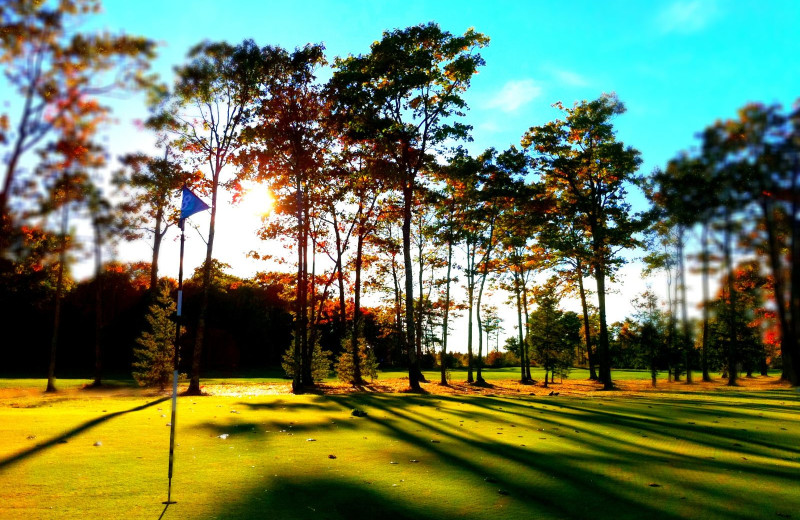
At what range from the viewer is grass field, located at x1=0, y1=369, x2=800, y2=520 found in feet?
18.0

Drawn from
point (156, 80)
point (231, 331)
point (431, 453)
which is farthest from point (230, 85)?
point (231, 331)

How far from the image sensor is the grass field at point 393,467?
18.0 ft

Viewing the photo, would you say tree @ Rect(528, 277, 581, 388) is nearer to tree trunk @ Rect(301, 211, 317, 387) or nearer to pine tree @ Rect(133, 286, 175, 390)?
tree trunk @ Rect(301, 211, 317, 387)

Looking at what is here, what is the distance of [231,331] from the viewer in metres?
59.3

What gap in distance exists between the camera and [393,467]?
7312mm

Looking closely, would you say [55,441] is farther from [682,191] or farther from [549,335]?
[549,335]

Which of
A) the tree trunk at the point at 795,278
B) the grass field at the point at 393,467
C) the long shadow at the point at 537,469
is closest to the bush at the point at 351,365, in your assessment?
the grass field at the point at 393,467

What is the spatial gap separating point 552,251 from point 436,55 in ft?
43.4

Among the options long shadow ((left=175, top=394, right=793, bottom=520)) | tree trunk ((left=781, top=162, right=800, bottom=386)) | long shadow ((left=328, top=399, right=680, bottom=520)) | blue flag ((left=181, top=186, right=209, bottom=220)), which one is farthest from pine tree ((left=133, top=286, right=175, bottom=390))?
tree trunk ((left=781, top=162, right=800, bottom=386))

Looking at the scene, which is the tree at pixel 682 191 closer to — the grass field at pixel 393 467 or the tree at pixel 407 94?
the grass field at pixel 393 467

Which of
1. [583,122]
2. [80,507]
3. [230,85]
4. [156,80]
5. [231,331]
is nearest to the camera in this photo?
[80,507]

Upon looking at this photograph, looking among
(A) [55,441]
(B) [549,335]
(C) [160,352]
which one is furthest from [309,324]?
(A) [55,441]

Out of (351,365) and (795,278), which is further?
(351,365)

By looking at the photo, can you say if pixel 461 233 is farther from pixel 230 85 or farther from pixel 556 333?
pixel 230 85
